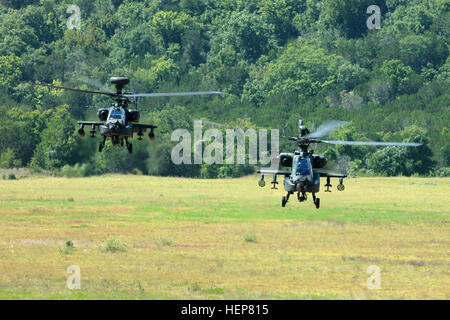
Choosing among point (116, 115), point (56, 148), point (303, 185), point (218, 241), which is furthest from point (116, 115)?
point (56, 148)

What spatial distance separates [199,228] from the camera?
373ft

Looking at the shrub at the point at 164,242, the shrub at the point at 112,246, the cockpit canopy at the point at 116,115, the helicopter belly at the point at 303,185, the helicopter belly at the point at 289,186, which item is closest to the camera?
the cockpit canopy at the point at 116,115

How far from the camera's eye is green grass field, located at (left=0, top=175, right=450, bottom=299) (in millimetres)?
77438

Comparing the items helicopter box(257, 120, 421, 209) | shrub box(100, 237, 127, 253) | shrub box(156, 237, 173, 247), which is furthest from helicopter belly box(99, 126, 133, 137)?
shrub box(156, 237, 173, 247)

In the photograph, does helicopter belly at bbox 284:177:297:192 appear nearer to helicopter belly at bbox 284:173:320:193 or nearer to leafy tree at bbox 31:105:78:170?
helicopter belly at bbox 284:173:320:193

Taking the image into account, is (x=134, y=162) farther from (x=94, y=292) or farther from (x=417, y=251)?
(x=94, y=292)

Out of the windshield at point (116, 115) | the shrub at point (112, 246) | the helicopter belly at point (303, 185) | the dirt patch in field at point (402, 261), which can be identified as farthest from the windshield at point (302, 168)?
the shrub at point (112, 246)

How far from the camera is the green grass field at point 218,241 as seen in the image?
77438 mm

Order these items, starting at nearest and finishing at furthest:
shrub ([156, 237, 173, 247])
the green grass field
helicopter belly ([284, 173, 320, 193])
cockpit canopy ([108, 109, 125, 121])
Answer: cockpit canopy ([108, 109, 125, 121])
helicopter belly ([284, 173, 320, 193])
the green grass field
shrub ([156, 237, 173, 247])

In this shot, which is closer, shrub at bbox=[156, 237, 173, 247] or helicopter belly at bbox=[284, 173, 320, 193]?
helicopter belly at bbox=[284, 173, 320, 193]

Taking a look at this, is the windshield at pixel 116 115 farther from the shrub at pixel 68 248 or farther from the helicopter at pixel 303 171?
the shrub at pixel 68 248

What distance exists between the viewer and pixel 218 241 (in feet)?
337

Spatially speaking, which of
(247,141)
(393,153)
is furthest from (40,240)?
(393,153)

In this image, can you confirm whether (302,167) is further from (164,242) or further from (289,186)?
(164,242)
